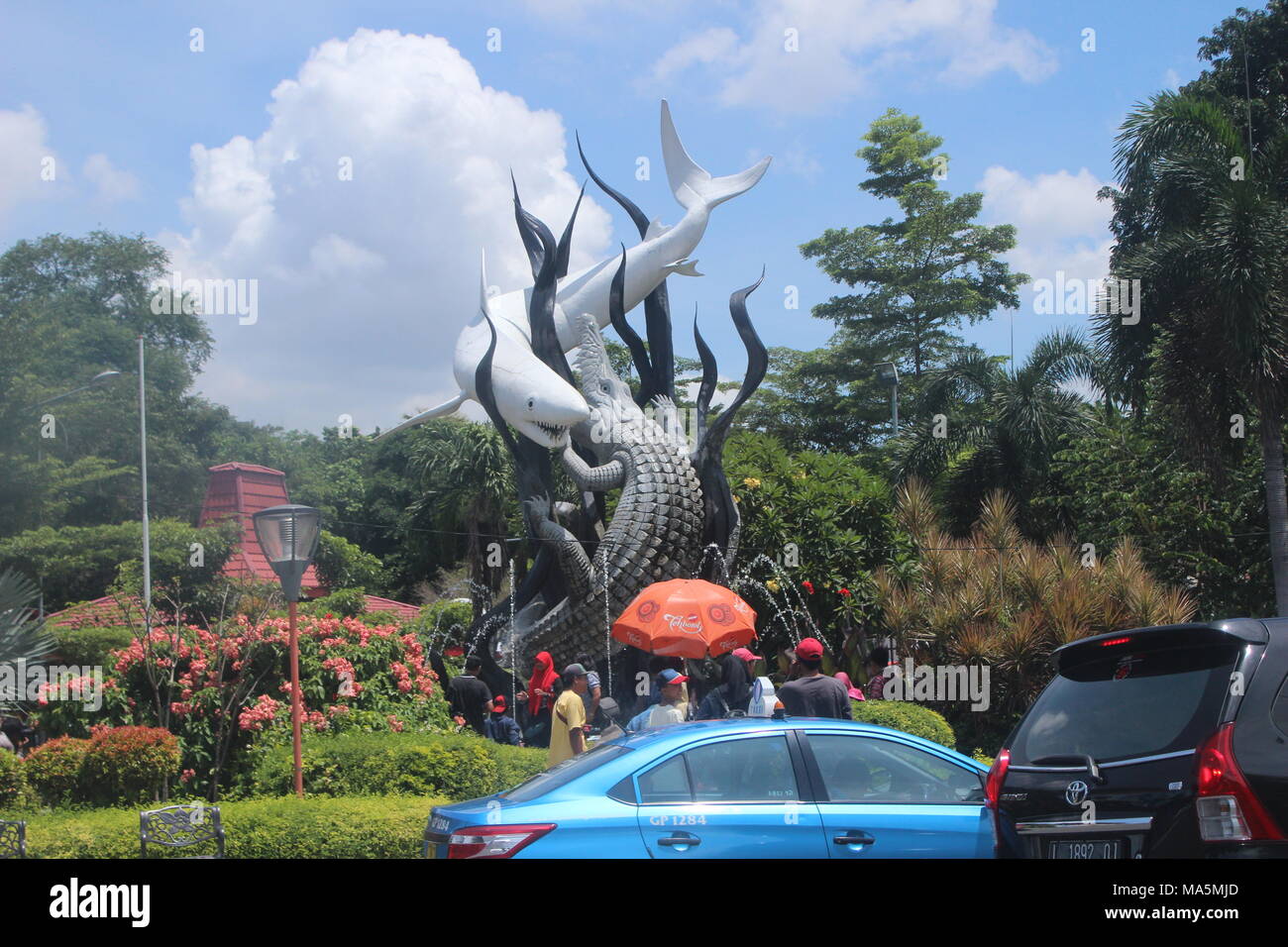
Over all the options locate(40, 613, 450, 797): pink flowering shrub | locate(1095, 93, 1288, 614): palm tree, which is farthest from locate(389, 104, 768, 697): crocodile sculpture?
locate(1095, 93, 1288, 614): palm tree

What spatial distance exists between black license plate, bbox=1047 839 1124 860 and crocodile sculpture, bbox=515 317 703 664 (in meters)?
11.3

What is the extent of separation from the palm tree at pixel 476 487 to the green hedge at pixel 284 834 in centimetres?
2101

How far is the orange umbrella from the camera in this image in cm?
1172

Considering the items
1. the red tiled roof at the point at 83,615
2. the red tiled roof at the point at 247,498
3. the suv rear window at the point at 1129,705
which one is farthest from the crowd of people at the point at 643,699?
the red tiled roof at the point at 247,498

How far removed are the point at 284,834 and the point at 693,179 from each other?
1338 centimetres

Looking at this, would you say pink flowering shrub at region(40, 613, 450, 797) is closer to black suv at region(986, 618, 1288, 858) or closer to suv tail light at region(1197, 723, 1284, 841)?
black suv at region(986, 618, 1288, 858)

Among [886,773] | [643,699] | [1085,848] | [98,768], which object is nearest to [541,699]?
[643,699]

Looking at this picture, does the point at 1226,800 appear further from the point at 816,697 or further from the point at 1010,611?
the point at 1010,611

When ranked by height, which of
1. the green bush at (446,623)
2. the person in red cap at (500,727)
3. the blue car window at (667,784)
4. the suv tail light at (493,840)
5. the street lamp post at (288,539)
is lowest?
the person in red cap at (500,727)

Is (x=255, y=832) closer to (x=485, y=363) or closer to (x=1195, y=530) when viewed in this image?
(x=485, y=363)

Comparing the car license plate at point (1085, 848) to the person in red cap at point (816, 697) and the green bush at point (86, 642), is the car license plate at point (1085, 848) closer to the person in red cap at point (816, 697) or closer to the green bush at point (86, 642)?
the person in red cap at point (816, 697)

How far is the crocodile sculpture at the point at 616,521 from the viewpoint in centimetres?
1617

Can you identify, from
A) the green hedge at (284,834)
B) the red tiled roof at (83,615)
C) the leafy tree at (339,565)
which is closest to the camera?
the green hedge at (284,834)

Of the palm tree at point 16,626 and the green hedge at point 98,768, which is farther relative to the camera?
the palm tree at point 16,626
